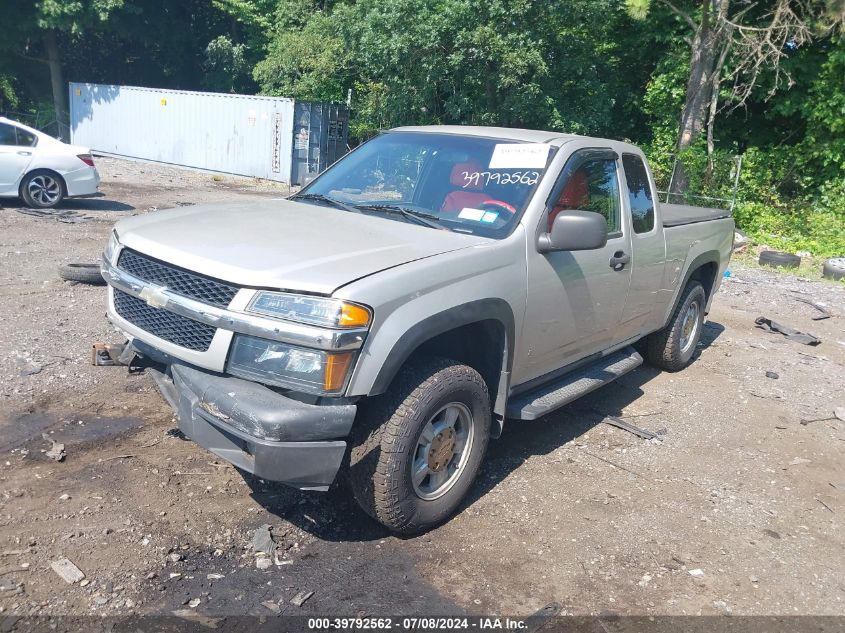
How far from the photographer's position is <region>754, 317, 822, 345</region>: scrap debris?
27.3 ft

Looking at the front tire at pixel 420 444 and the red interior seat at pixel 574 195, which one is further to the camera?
the red interior seat at pixel 574 195

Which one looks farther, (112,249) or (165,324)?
(112,249)

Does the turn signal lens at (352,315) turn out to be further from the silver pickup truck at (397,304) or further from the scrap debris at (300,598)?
the scrap debris at (300,598)

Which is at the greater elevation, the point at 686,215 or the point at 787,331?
the point at 686,215

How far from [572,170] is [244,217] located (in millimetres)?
2016

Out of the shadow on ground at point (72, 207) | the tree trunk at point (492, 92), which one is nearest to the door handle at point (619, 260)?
the shadow on ground at point (72, 207)

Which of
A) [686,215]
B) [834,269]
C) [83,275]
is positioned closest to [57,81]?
[83,275]

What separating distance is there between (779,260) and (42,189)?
13.0 metres

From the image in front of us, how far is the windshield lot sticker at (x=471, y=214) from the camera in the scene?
4195 mm

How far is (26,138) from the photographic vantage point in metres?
12.2

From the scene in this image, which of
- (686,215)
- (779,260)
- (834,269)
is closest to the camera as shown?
(686,215)

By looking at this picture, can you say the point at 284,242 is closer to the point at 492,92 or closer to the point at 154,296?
the point at 154,296

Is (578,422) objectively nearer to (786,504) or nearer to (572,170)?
(786,504)

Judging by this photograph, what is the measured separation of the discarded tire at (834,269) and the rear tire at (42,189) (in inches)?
520
